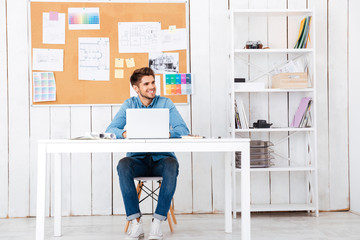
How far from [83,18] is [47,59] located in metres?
0.49

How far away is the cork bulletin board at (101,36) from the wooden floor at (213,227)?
3.45 ft

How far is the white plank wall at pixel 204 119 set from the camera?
3674mm

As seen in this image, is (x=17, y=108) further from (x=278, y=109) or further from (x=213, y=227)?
(x=278, y=109)

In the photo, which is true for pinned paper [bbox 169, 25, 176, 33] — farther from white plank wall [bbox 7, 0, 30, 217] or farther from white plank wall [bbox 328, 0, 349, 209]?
white plank wall [bbox 328, 0, 349, 209]

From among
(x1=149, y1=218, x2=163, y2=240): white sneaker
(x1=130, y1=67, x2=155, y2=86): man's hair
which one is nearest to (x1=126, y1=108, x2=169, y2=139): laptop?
(x1=149, y1=218, x2=163, y2=240): white sneaker

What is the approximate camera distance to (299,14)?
371 cm

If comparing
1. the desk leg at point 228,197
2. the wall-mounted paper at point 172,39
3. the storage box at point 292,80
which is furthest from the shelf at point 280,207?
the wall-mounted paper at point 172,39

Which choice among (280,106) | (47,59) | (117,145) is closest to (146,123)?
(117,145)

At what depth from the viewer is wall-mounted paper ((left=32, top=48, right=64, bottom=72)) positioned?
145 inches

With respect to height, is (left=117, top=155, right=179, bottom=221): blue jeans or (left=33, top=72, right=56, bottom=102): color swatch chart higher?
(left=33, top=72, right=56, bottom=102): color swatch chart

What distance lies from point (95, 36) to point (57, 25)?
0.35m

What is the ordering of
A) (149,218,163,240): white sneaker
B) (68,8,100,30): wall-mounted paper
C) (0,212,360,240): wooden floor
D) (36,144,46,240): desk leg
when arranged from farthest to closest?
(68,8,100,30): wall-mounted paper < (0,212,360,240): wooden floor < (149,218,163,240): white sneaker < (36,144,46,240): desk leg

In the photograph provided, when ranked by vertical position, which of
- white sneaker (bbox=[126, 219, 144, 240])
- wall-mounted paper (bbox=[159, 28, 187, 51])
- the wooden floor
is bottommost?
the wooden floor

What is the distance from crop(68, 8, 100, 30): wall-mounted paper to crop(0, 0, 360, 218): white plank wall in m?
0.41
